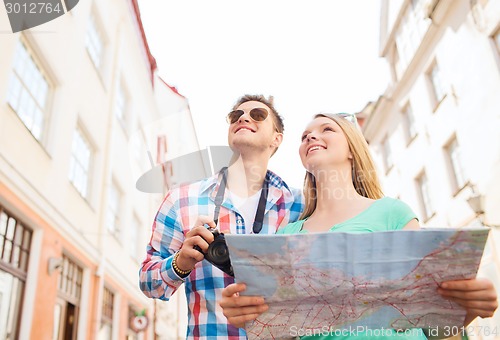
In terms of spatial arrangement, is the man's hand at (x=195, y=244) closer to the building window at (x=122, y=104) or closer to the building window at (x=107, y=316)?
the building window at (x=107, y=316)

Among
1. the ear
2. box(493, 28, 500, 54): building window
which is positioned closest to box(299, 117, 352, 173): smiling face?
the ear

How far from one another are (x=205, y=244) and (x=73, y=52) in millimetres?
9077

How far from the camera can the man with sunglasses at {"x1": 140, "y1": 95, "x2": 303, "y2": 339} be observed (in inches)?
77.5

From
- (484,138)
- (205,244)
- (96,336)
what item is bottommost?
(205,244)

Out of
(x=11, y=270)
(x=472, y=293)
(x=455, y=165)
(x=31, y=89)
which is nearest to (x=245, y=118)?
(x=472, y=293)

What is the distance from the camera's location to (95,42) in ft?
38.9

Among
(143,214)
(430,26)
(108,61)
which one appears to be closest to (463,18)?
(430,26)

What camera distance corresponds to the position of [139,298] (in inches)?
570

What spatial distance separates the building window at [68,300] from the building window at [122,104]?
Answer: 17.6ft

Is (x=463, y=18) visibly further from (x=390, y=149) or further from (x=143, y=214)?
(x=143, y=214)

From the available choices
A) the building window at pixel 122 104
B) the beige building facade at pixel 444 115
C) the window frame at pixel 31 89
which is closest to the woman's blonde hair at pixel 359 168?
the window frame at pixel 31 89

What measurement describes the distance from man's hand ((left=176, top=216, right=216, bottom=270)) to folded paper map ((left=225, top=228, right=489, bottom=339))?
30 cm

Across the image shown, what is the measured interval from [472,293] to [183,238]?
133cm

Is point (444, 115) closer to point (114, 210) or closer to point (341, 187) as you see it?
point (114, 210)
